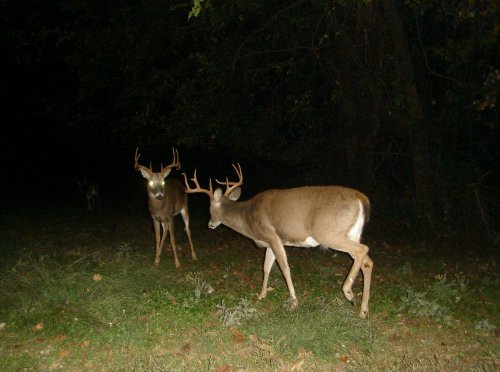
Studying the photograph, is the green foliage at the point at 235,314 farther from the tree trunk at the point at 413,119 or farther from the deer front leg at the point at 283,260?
the tree trunk at the point at 413,119

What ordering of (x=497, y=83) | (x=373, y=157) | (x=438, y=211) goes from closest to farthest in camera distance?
(x=497, y=83) < (x=438, y=211) < (x=373, y=157)

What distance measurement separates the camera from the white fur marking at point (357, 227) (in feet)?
19.7

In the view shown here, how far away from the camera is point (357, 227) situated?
6.05 metres

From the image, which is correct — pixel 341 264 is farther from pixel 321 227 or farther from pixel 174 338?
pixel 174 338

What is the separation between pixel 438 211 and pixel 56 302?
8.49 meters

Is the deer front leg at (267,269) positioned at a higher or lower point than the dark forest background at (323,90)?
lower

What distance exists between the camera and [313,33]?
10.9 meters

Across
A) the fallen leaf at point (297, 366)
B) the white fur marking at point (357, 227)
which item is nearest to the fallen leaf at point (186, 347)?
the fallen leaf at point (297, 366)

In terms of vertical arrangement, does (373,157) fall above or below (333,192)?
below

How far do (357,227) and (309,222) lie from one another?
0.56 m

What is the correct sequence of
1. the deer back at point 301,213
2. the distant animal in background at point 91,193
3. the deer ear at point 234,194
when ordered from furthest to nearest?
the distant animal in background at point 91,193 → the deer ear at point 234,194 → the deer back at point 301,213

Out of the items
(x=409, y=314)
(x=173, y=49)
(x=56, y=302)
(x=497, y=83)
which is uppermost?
(x=173, y=49)

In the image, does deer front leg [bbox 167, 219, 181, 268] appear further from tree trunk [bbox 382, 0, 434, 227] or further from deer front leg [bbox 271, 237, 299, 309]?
tree trunk [bbox 382, 0, 434, 227]

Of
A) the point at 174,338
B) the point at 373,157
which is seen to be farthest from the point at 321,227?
the point at 373,157
